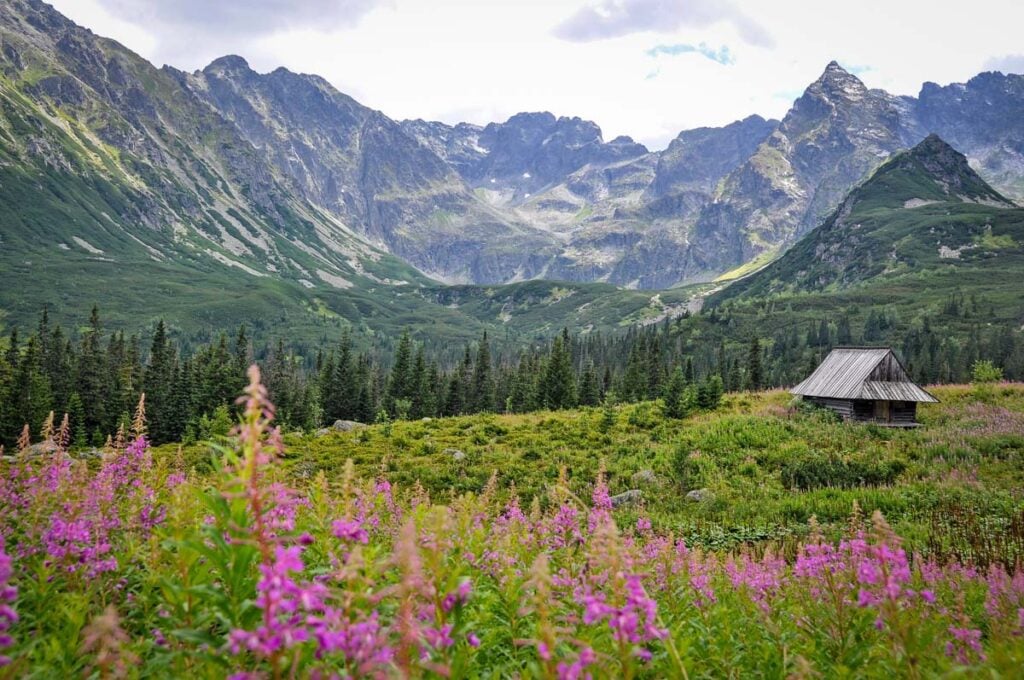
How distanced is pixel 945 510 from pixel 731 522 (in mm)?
6096

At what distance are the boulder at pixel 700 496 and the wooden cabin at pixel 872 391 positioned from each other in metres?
15.2

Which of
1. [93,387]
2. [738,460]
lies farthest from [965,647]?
[93,387]

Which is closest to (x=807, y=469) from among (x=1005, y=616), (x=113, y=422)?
(x=1005, y=616)

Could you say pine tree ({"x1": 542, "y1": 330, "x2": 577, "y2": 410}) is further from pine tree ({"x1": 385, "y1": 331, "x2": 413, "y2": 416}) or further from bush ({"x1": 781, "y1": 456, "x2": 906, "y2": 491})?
bush ({"x1": 781, "y1": 456, "x2": 906, "y2": 491})

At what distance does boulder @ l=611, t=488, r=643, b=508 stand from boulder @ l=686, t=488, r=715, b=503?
1.83 metres

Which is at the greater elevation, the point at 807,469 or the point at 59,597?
the point at 59,597

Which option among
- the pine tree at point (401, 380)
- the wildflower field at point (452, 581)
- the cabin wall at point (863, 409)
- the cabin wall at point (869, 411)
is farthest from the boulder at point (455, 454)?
the pine tree at point (401, 380)

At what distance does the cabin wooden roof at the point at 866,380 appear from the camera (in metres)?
30.7

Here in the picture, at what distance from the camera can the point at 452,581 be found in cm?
390

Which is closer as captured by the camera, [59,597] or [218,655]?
[218,655]

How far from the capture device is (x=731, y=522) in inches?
705

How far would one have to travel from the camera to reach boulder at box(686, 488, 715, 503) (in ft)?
67.1

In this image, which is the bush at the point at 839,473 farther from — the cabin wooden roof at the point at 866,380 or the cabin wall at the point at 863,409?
the cabin wall at the point at 863,409

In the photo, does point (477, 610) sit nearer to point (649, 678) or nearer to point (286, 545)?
point (649, 678)
